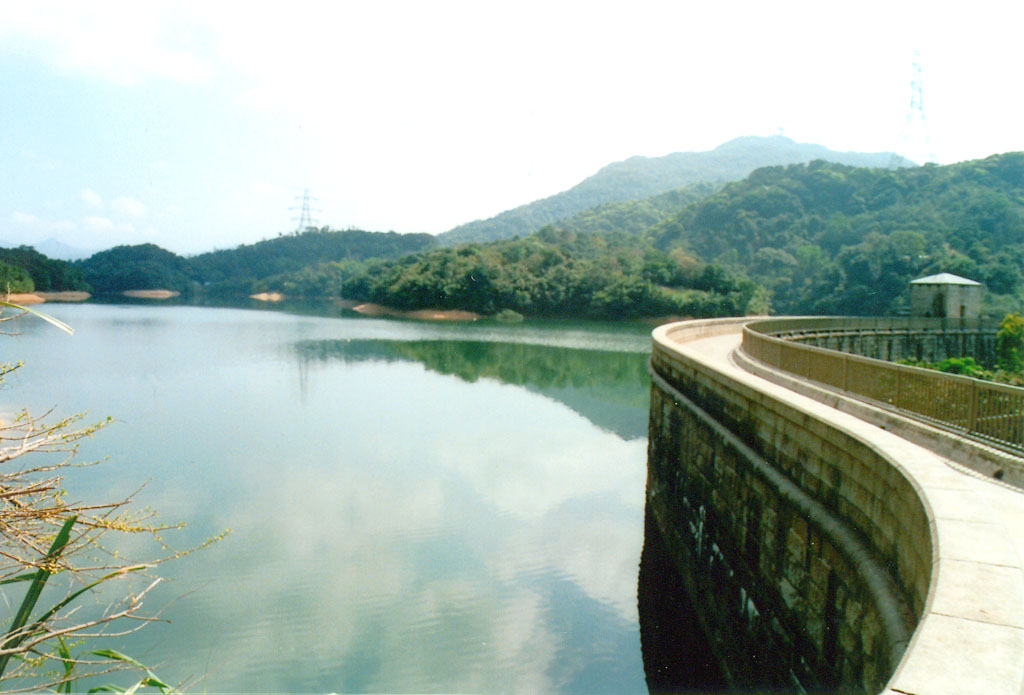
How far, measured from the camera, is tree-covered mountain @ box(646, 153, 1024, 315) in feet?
189

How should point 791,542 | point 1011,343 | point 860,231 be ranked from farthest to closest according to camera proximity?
point 860,231 → point 1011,343 → point 791,542

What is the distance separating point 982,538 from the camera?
3436 mm

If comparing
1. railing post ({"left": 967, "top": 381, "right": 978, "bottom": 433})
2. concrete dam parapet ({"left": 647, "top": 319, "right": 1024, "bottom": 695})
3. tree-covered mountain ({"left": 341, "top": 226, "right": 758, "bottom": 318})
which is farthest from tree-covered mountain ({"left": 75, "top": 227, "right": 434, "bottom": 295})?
railing post ({"left": 967, "top": 381, "right": 978, "bottom": 433})

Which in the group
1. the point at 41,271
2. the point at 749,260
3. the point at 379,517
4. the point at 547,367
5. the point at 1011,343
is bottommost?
the point at 379,517

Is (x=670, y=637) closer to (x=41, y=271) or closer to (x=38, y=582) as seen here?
(x=38, y=582)

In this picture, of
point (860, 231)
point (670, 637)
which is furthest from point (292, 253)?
point (670, 637)

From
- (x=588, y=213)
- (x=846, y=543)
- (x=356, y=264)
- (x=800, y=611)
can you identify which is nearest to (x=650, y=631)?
(x=800, y=611)

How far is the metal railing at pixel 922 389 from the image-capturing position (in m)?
6.51

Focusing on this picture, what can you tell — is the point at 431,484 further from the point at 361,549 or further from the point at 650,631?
the point at 650,631

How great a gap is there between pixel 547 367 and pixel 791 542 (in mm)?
26498

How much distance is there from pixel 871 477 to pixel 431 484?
10.7m

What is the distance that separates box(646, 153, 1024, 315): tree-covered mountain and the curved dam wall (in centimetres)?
4328

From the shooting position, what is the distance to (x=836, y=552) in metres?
5.04

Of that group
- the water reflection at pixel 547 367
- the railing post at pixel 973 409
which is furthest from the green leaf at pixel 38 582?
the water reflection at pixel 547 367
